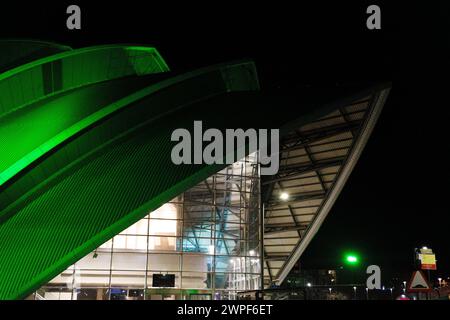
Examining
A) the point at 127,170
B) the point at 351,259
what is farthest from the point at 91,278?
the point at 351,259

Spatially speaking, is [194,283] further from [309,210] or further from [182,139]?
[309,210]

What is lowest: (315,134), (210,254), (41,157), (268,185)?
(210,254)

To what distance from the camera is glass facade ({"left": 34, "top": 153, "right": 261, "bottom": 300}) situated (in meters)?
18.8

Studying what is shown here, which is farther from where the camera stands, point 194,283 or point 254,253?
point 254,253

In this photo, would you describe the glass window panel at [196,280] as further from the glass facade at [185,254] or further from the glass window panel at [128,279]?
the glass window panel at [128,279]

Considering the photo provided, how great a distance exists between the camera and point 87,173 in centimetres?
1299

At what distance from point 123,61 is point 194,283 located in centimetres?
970

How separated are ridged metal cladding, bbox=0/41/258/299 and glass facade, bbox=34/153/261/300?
5683 mm

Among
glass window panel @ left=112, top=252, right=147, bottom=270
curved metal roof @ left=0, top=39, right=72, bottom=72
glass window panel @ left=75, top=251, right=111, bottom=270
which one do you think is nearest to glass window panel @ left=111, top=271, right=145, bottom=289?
glass window panel @ left=112, top=252, right=147, bottom=270

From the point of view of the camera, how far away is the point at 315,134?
84.6 feet

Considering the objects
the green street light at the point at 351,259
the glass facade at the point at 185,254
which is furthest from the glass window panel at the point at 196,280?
the green street light at the point at 351,259

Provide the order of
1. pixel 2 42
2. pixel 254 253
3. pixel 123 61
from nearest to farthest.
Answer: pixel 2 42 → pixel 123 61 → pixel 254 253

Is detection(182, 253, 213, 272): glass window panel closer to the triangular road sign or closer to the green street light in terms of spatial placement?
the green street light
